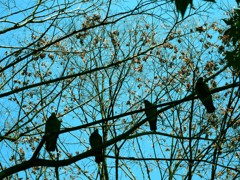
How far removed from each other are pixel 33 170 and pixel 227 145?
4275mm

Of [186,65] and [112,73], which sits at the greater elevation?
[112,73]

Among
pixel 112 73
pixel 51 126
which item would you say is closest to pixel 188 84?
pixel 112 73

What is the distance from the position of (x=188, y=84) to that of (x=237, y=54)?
6.63 m

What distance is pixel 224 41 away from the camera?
881 cm

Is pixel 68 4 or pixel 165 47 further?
pixel 165 47

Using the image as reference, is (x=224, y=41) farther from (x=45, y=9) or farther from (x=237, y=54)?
(x=237, y=54)

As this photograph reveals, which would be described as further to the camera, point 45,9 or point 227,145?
point 227,145

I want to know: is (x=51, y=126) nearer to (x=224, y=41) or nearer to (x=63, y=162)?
(x=63, y=162)

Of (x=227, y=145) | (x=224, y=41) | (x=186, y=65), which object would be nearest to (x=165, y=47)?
(x=186, y=65)

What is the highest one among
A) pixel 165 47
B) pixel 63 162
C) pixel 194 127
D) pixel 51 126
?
pixel 165 47

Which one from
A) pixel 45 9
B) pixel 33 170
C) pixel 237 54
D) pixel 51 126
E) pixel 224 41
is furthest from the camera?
pixel 33 170

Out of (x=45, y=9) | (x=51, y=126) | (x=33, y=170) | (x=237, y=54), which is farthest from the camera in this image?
(x=33, y=170)

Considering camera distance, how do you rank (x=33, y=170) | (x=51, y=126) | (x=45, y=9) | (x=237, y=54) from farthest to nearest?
(x=33, y=170) < (x=45, y=9) < (x=51, y=126) < (x=237, y=54)

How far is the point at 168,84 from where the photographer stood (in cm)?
1000
